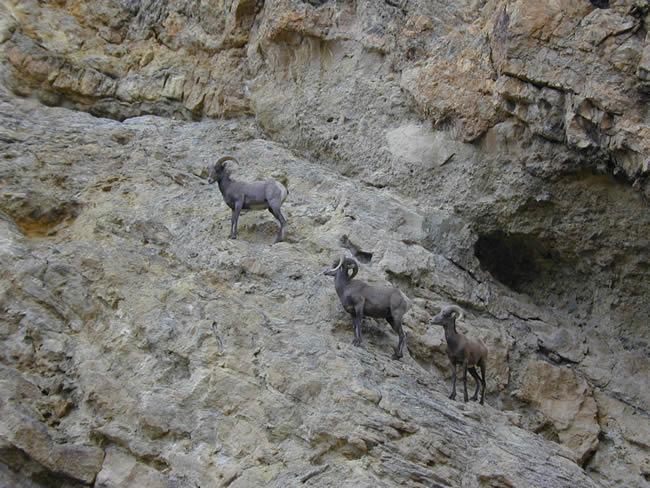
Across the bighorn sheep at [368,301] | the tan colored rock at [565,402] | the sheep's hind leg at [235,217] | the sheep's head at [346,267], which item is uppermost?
the sheep's head at [346,267]

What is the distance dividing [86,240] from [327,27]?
6.97m

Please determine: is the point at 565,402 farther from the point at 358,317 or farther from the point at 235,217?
the point at 235,217

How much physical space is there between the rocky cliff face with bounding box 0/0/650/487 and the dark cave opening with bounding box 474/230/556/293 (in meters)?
0.06

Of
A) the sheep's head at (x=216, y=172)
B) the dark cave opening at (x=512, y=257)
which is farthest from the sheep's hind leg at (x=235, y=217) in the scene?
the dark cave opening at (x=512, y=257)

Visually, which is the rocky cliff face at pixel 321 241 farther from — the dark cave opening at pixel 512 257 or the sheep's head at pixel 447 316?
the sheep's head at pixel 447 316

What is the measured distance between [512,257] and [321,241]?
4.17 m

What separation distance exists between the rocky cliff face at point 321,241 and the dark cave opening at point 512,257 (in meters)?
0.06

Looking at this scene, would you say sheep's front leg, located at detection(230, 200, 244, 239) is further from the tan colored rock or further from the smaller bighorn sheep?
the tan colored rock

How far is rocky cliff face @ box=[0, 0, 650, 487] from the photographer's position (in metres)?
7.87

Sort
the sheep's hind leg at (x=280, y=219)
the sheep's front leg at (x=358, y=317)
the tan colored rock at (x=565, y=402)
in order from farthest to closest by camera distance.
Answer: the sheep's hind leg at (x=280, y=219)
the tan colored rock at (x=565, y=402)
the sheep's front leg at (x=358, y=317)

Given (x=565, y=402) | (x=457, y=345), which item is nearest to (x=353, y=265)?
(x=457, y=345)

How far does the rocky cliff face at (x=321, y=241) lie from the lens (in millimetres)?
7871

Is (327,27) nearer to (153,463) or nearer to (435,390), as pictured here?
(435,390)

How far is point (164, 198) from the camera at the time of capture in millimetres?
11633
